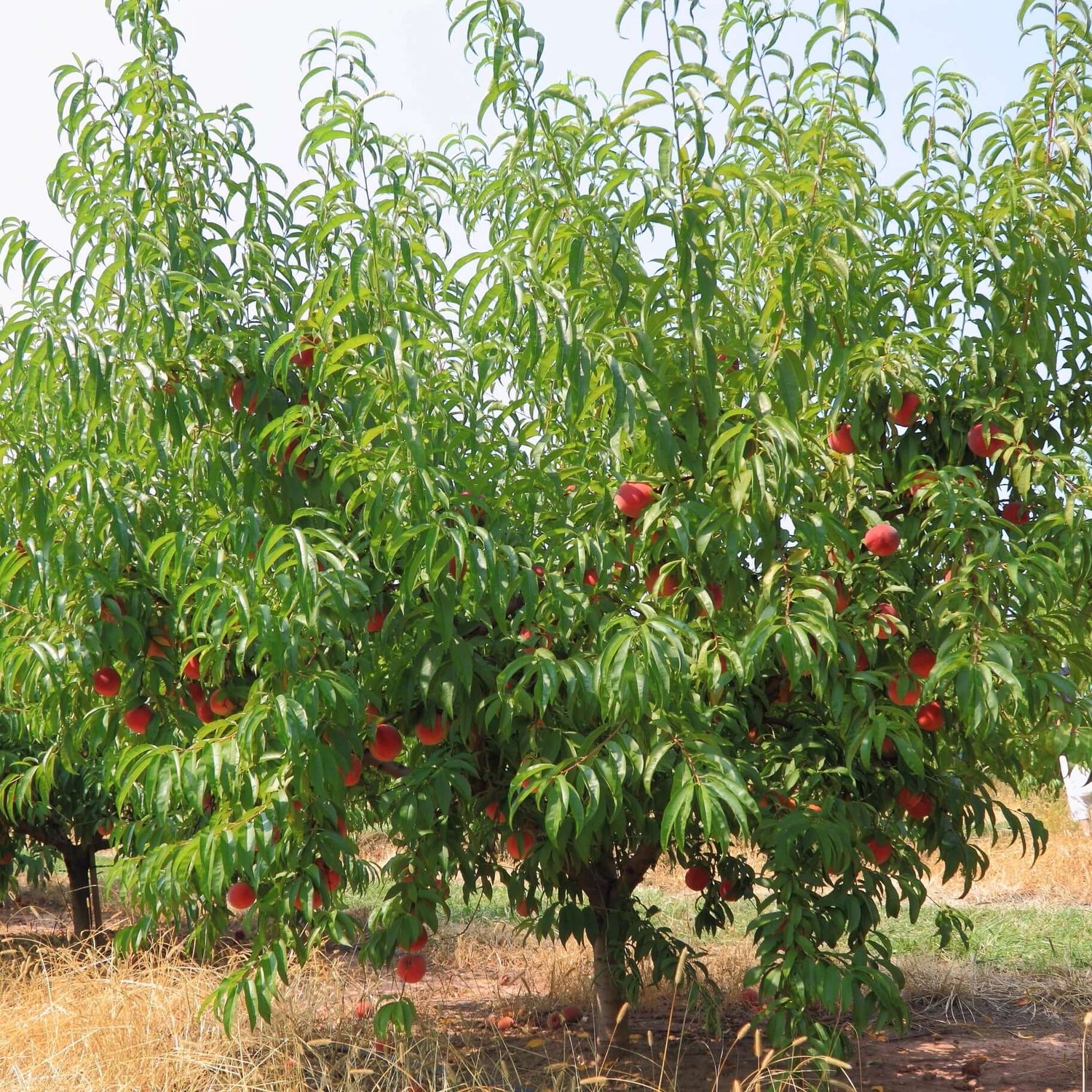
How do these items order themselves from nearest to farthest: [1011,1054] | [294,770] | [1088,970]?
[294,770] → [1011,1054] → [1088,970]

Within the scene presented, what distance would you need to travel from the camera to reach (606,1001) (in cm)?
371

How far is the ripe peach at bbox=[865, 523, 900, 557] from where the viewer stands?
252 cm

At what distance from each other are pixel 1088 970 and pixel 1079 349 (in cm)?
384

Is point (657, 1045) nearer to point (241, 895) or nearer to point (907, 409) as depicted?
point (241, 895)

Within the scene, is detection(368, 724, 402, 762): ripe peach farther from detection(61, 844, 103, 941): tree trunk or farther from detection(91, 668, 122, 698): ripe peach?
detection(61, 844, 103, 941): tree trunk

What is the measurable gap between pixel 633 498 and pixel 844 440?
1.85 feet

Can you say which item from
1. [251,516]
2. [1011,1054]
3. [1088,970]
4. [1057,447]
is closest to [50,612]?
[251,516]

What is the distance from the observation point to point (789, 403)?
2.31 metres

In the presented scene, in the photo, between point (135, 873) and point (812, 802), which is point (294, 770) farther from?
point (812, 802)

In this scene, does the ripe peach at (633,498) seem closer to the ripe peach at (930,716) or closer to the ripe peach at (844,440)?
the ripe peach at (844,440)

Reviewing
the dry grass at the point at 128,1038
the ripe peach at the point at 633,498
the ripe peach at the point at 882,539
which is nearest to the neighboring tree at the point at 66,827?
the dry grass at the point at 128,1038

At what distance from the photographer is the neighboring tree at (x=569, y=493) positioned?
7.71 ft

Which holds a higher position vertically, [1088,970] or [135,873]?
[135,873]

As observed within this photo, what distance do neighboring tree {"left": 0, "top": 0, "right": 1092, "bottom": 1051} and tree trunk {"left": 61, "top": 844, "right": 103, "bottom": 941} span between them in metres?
3.53
